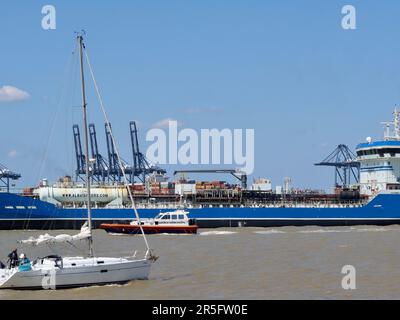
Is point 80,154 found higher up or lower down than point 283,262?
higher up

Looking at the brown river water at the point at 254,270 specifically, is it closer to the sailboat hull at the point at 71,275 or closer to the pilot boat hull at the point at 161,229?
the sailboat hull at the point at 71,275

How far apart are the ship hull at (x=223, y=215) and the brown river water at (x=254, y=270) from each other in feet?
68.3

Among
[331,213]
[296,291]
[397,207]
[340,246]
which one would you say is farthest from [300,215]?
[296,291]

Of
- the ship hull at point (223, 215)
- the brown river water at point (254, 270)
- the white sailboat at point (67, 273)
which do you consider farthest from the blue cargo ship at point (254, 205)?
the white sailboat at point (67, 273)

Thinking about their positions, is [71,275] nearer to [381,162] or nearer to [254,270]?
[254,270]

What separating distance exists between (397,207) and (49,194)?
33527 mm

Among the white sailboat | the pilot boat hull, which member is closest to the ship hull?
the pilot boat hull

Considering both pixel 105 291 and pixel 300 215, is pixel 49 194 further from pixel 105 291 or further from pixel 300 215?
pixel 105 291

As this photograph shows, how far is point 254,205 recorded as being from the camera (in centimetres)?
7412

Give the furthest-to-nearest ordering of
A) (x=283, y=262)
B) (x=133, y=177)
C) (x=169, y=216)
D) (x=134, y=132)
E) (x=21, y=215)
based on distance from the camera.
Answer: (x=134, y=132)
(x=133, y=177)
(x=21, y=215)
(x=169, y=216)
(x=283, y=262)

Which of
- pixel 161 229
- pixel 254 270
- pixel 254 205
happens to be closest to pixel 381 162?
pixel 254 205

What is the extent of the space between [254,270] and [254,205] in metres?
43.5

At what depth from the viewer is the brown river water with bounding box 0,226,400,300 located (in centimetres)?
2447

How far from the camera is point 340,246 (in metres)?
43.0
